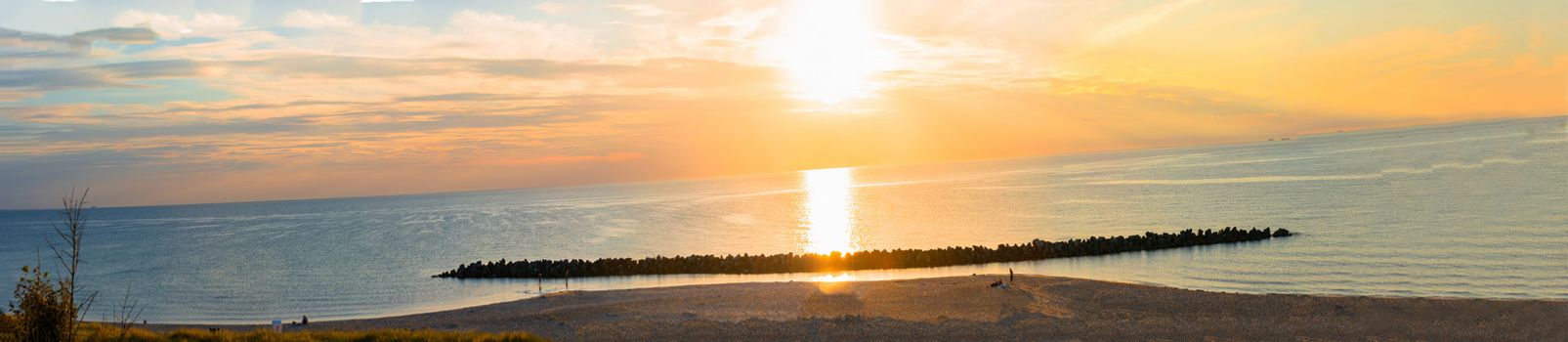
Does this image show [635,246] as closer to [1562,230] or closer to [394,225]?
[1562,230]

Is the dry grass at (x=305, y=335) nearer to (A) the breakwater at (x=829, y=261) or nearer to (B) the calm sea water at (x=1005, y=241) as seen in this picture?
(B) the calm sea water at (x=1005, y=241)

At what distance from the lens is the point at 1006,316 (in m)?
26.7

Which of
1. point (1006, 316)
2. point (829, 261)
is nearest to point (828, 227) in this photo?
point (829, 261)

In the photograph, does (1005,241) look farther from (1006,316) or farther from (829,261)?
(1006,316)

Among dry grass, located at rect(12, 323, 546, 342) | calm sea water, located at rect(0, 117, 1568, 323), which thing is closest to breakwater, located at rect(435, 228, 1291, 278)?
calm sea water, located at rect(0, 117, 1568, 323)

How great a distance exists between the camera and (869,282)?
119 ft

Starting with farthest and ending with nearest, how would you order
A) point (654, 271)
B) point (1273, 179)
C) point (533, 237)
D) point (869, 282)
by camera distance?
1. point (1273, 179)
2. point (533, 237)
3. point (654, 271)
4. point (869, 282)

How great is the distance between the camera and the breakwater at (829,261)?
47.1 metres

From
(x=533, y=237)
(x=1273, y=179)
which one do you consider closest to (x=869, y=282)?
(x=533, y=237)

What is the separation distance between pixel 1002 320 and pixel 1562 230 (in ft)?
115

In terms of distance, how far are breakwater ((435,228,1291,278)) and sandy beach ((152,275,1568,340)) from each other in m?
12.3

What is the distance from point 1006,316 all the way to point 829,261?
71.4ft

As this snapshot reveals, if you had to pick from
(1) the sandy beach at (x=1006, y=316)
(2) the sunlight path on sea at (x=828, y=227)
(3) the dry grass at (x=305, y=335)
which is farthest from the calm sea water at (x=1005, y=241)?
(3) the dry grass at (x=305, y=335)

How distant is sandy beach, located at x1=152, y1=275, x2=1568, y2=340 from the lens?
23.3 metres
